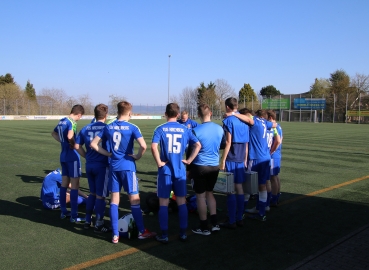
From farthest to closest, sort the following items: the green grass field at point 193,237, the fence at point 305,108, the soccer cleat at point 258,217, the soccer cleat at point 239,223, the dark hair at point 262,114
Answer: the fence at point 305,108 < the dark hair at point 262,114 < the soccer cleat at point 258,217 < the soccer cleat at point 239,223 < the green grass field at point 193,237

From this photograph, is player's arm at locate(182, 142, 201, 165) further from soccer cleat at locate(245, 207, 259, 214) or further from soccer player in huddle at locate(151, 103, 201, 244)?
soccer cleat at locate(245, 207, 259, 214)

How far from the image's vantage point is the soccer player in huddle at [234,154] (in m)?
5.34

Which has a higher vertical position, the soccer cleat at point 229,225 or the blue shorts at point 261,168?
the blue shorts at point 261,168

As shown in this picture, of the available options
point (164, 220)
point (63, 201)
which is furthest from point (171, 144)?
point (63, 201)

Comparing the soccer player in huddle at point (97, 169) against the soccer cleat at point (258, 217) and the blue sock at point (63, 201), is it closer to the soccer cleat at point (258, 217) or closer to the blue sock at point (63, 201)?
the blue sock at point (63, 201)

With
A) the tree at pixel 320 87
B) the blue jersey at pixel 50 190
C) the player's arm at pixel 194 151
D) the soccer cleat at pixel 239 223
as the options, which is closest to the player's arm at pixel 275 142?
the soccer cleat at pixel 239 223

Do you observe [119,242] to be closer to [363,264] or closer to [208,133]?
[208,133]

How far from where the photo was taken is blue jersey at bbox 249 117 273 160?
229 inches

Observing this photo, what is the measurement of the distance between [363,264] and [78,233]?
3.96 meters

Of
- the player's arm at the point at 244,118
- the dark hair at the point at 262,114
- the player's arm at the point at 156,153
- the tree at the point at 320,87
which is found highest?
the tree at the point at 320,87

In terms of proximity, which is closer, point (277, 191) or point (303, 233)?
point (303, 233)

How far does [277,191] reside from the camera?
6676 millimetres

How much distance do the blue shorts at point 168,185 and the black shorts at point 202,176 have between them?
0.33m

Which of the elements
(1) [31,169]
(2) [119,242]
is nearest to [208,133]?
(2) [119,242]
